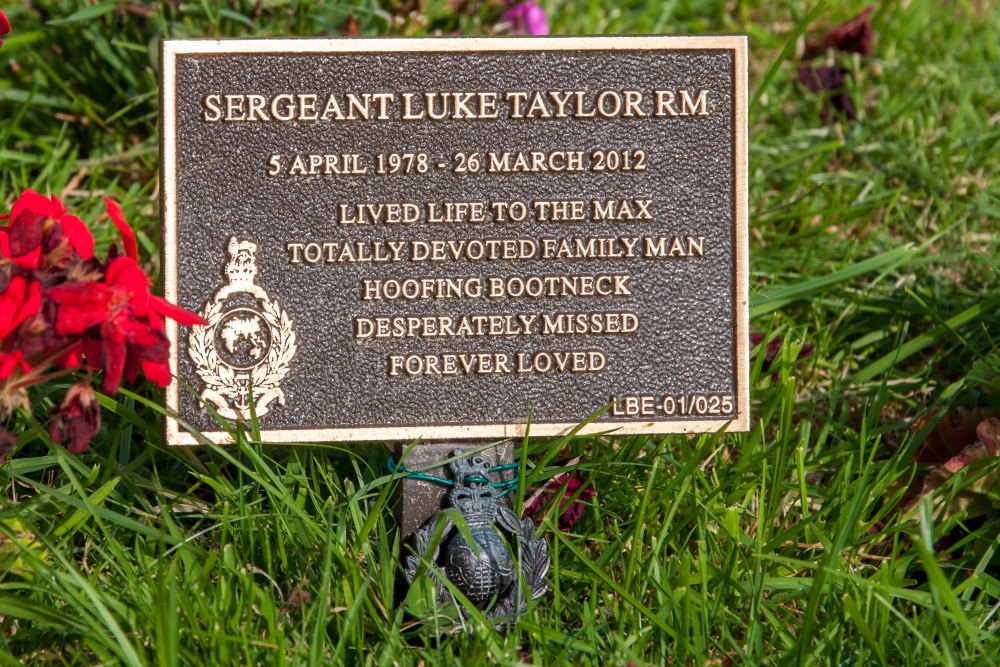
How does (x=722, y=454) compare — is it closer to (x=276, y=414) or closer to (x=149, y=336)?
(x=276, y=414)

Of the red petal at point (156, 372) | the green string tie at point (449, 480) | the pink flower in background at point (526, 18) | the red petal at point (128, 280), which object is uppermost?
the pink flower in background at point (526, 18)

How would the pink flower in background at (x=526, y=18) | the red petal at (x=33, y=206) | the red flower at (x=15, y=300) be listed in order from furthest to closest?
the pink flower in background at (x=526, y=18) < the red petal at (x=33, y=206) < the red flower at (x=15, y=300)

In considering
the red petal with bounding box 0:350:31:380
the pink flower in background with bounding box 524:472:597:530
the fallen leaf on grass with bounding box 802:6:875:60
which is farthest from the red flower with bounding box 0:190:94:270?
the fallen leaf on grass with bounding box 802:6:875:60

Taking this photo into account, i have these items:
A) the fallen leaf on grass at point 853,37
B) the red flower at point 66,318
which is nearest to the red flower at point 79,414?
the red flower at point 66,318

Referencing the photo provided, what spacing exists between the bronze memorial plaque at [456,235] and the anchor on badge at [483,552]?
0.11 m

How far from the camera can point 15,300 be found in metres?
1.38

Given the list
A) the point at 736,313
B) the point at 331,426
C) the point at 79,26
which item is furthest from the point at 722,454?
the point at 79,26

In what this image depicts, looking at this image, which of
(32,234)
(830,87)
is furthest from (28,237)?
(830,87)

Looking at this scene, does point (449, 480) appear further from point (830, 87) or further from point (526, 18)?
point (830, 87)

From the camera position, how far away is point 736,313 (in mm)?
1890

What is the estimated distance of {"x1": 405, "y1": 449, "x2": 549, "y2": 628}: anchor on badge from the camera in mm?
1737

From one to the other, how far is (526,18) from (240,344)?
1672mm

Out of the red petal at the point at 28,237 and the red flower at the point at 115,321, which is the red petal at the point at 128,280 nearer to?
the red flower at the point at 115,321

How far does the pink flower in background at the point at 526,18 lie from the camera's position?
9.91 feet
